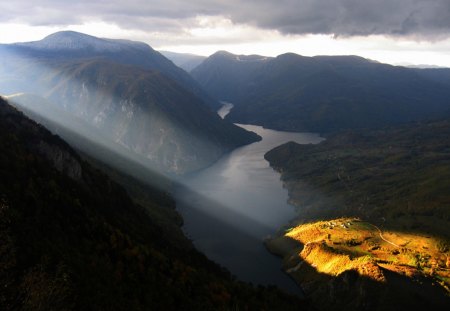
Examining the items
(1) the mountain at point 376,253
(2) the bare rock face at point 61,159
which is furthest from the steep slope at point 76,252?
(1) the mountain at point 376,253

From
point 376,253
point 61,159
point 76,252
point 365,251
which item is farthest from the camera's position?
point 365,251

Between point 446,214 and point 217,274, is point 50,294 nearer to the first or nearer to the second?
point 217,274

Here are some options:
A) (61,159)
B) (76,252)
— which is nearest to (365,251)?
(61,159)

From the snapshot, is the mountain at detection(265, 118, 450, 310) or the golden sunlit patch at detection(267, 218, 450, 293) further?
the golden sunlit patch at detection(267, 218, 450, 293)

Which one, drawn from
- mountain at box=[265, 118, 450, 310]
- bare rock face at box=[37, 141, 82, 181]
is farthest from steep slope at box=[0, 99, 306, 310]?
mountain at box=[265, 118, 450, 310]

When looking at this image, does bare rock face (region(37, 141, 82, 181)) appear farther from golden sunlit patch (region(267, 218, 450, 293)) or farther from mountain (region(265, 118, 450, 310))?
golden sunlit patch (region(267, 218, 450, 293))

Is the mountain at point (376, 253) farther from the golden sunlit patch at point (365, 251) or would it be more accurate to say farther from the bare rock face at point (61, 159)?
the bare rock face at point (61, 159)

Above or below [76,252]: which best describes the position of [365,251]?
below

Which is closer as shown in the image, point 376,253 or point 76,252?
point 76,252

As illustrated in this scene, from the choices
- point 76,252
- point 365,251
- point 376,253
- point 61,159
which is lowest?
point 365,251

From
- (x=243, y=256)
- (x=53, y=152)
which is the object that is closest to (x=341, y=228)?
(x=243, y=256)

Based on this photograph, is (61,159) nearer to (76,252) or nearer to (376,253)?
(76,252)
